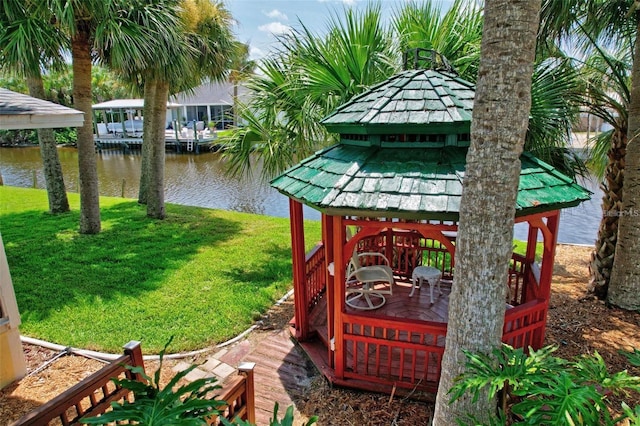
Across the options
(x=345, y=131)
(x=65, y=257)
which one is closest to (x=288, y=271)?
(x=345, y=131)

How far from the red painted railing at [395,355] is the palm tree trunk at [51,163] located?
430 inches

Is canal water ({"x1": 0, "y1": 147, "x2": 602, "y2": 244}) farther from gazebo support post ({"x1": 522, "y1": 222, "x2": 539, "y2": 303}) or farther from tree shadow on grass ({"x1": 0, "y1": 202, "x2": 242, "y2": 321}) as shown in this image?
gazebo support post ({"x1": 522, "y1": 222, "x2": 539, "y2": 303})

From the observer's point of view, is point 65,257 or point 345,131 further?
point 65,257

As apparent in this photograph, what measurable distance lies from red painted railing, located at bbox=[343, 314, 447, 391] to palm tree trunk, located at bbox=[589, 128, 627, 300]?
Result: 3448 mm

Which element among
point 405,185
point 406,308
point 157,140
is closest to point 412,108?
point 405,185

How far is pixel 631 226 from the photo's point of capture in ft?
18.7

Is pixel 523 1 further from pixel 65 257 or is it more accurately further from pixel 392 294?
pixel 65 257

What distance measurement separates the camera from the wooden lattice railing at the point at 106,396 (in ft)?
8.98

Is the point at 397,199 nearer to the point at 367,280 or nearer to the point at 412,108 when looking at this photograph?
the point at 412,108

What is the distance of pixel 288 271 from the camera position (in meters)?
8.36

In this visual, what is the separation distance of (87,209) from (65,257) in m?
1.88

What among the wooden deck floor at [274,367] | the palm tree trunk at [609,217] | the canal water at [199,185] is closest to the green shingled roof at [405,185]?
the wooden deck floor at [274,367]

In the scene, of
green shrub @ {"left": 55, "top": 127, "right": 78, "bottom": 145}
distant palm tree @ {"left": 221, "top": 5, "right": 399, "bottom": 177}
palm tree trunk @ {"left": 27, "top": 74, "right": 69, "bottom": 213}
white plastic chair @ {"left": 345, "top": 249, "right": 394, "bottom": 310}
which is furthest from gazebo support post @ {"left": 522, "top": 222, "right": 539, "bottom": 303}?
green shrub @ {"left": 55, "top": 127, "right": 78, "bottom": 145}

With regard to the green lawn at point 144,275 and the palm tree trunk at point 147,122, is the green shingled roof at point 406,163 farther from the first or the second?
the palm tree trunk at point 147,122
